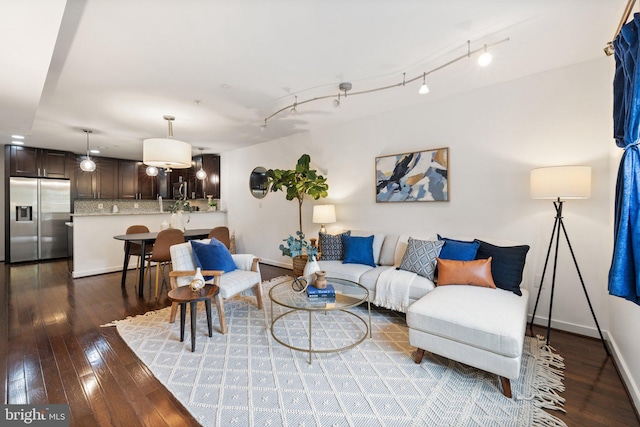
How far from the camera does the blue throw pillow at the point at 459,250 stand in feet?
8.66

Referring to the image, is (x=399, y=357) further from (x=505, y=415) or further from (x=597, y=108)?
(x=597, y=108)

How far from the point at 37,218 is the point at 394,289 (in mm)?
7367

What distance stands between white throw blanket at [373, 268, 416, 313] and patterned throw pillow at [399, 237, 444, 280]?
3.4 inches

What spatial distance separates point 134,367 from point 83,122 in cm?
396

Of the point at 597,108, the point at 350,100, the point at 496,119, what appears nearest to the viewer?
the point at 597,108

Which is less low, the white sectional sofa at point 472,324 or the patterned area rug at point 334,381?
the white sectional sofa at point 472,324

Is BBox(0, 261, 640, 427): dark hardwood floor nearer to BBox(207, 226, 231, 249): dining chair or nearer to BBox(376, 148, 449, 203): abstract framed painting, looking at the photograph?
BBox(207, 226, 231, 249): dining chair

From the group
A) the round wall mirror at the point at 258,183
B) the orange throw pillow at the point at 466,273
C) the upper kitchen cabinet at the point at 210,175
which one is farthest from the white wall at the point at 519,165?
the upper kitchen cabinet at the point at 210,175

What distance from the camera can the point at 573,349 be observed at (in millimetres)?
2254

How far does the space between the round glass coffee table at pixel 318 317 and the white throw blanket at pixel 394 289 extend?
279 millimetres

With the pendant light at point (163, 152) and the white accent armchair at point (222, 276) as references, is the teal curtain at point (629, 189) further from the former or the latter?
the pendant light at point (163, 152)

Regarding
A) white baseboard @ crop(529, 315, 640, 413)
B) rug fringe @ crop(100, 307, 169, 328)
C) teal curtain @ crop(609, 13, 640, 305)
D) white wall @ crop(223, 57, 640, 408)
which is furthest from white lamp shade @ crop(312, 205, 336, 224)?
teal curtain @ crop(609, 13, 640, 305)

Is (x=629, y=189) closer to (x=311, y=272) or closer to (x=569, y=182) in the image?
(x=569, y=182)

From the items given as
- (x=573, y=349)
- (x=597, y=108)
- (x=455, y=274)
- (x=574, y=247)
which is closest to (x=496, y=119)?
(x=597, y=108)
